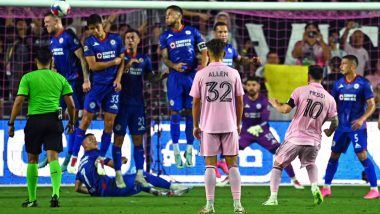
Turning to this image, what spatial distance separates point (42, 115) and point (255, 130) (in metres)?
6.44

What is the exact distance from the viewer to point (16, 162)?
19625 mm

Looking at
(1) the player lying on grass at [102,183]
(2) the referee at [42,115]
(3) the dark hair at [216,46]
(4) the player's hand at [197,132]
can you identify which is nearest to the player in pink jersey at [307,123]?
(4) the player's hand at [197,132]

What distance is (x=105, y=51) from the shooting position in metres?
17.4

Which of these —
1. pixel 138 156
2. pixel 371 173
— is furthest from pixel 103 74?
pixel 371 173

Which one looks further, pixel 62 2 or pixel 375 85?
pixel 375 85

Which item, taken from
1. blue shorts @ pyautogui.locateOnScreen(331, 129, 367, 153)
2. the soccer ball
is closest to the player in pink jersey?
blue shorts @ pyautogui.locateOnScreen(331, 129, 367, 153)

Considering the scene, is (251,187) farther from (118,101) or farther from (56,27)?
(56,27)

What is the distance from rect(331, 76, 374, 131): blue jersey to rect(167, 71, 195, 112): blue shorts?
8.31ft

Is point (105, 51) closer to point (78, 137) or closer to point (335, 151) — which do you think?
point (78, 137)

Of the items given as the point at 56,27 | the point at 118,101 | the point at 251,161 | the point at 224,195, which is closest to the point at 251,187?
the point at 251,161

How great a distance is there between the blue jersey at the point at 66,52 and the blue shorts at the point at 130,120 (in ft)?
3.54

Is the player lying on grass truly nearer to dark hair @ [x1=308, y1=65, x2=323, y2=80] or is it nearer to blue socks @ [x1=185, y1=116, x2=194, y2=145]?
blue socks @ [x1=185, y1=116, x2=194, y2=145]

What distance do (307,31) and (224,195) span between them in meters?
6.00

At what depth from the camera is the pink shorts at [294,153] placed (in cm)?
1462
